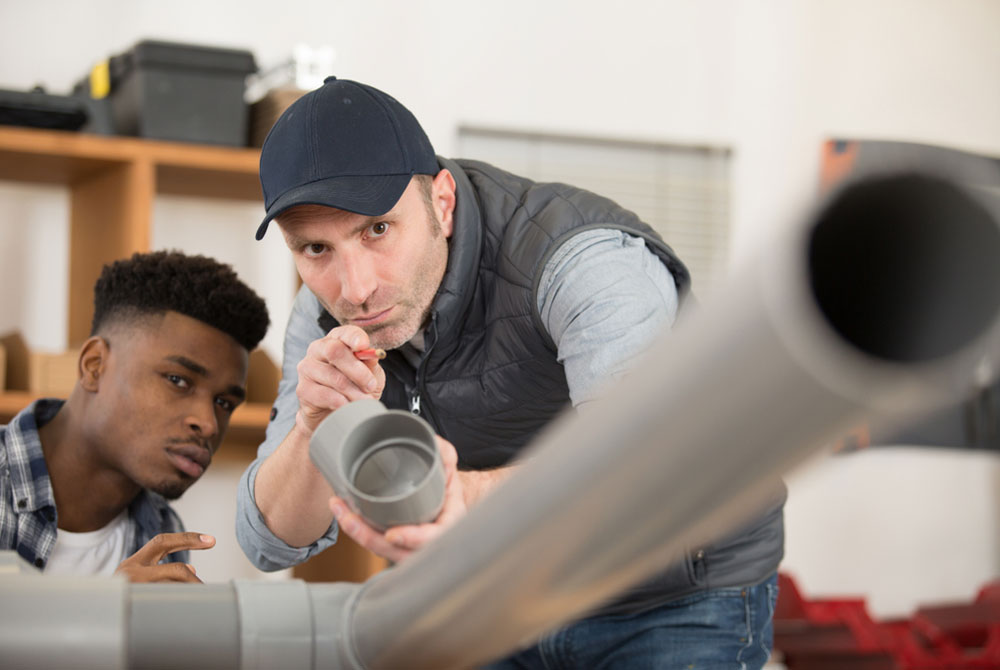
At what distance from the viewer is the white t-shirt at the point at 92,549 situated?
3.00 ft

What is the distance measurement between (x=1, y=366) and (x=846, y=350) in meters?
1.69

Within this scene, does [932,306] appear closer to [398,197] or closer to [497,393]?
[398,197]

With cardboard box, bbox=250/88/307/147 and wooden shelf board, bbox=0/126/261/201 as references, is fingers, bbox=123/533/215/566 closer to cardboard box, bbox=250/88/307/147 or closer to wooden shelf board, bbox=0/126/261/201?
cardboard box, bbox=250/88/307/147

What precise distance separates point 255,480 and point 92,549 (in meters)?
0.20

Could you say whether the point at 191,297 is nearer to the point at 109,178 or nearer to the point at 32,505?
the point at 32,505

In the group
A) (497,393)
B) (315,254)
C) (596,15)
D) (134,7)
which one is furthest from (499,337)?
(596,15)

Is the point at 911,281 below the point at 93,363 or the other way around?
the other way around

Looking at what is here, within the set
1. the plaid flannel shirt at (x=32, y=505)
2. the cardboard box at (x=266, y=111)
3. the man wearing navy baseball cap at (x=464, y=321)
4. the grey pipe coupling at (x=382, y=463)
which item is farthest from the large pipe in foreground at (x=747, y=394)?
the cardboard box at (x=266, y=111)

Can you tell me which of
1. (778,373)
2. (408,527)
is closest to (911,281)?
(778,373)

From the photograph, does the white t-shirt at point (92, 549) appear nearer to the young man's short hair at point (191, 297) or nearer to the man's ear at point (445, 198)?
the young man's short hair at point (191, 297)

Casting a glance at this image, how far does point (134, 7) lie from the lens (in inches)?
88.2

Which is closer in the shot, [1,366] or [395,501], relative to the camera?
[395,501]

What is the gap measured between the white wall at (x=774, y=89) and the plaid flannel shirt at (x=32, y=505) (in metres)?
1.45

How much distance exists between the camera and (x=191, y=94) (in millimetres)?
1842
